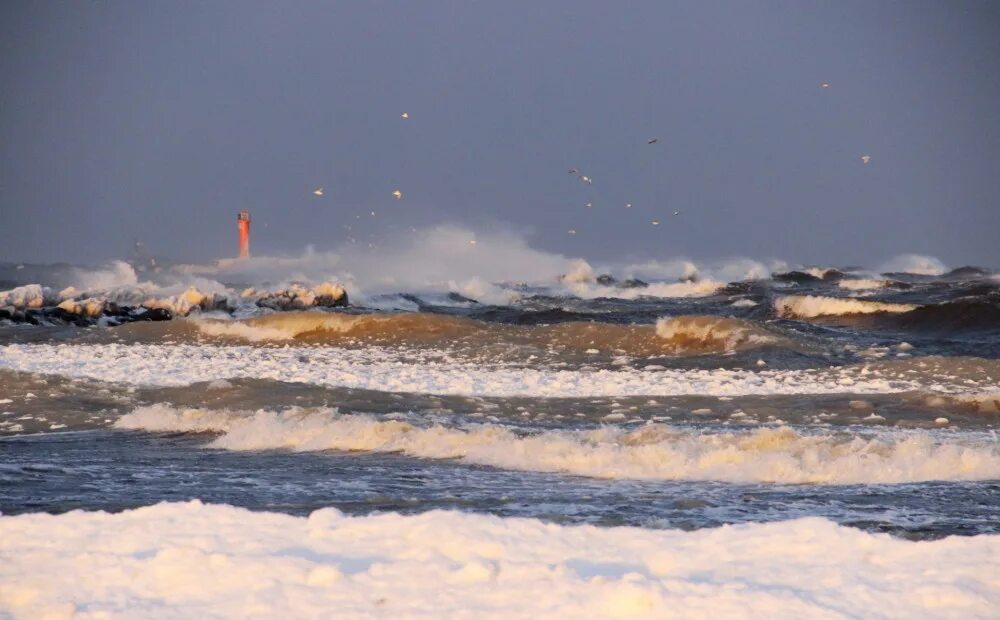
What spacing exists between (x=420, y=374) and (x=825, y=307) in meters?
16.2

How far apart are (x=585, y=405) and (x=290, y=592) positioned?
7385mm

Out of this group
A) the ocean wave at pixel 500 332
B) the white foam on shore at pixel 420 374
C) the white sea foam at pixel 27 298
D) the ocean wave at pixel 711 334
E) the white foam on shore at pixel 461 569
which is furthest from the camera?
the white sea foam at pixel 27 298

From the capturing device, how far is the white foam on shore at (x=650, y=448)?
6520 mm

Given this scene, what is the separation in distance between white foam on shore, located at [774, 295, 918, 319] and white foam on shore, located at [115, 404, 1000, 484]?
18284 mm

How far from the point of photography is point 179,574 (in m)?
3.59

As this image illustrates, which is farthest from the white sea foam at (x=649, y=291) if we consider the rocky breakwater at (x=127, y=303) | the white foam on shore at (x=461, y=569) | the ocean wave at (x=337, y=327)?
the white foam on shore at (x=461, y=569)

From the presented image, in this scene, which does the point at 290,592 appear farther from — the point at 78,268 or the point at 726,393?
the point at 78,268

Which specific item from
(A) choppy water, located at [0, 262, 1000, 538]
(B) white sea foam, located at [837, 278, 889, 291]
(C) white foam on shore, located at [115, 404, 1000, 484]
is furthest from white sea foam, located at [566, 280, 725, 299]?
(C) white foam on shore, located at [115, 404, 1000, 484]

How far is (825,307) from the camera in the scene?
90.2 feet

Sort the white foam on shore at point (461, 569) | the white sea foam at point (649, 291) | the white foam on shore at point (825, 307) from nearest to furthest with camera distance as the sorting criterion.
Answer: the white foam on shore at point (461, 569) < the white foam on shore at point (825, 307) < the white sea foam at point (649, 291)

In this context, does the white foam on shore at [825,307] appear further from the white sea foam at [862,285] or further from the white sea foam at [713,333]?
the white sea foam at [862,285]

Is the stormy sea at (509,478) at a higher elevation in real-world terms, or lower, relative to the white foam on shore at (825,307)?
lower

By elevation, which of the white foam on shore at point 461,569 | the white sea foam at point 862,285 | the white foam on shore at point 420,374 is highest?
the white sea foam at point 862,285

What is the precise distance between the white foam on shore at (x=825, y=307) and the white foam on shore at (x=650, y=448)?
18.3m
